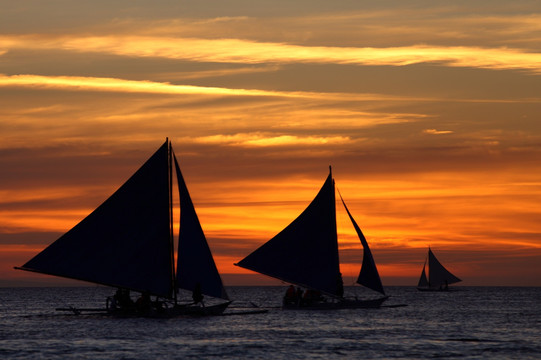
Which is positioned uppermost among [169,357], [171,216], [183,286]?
[171,216]

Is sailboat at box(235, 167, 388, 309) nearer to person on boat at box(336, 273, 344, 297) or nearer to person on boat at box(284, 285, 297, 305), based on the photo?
person on boat at box(336, 273, 344, 297)

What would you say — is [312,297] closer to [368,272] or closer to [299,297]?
[299,297]

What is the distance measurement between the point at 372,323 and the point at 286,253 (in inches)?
369

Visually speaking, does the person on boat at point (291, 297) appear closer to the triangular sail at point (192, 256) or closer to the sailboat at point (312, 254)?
the sailboat at point (312, 254)

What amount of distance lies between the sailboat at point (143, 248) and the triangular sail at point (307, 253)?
47.1ft

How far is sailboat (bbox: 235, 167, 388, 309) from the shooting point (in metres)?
82.7

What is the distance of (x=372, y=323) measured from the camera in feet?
258

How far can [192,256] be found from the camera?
223 ft

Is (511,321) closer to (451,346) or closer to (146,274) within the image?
(451,346)

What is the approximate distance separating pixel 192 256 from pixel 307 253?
17631 mm

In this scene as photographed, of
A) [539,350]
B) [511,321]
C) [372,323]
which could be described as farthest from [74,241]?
[511,321]

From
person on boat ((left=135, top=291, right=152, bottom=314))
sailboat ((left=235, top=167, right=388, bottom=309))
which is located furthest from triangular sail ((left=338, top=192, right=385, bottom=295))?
person on boat ((left=135, top=291, right=152, bottom=314))

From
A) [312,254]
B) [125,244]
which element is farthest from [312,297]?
[125,244]

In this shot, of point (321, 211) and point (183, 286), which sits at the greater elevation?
point (321, 211)
